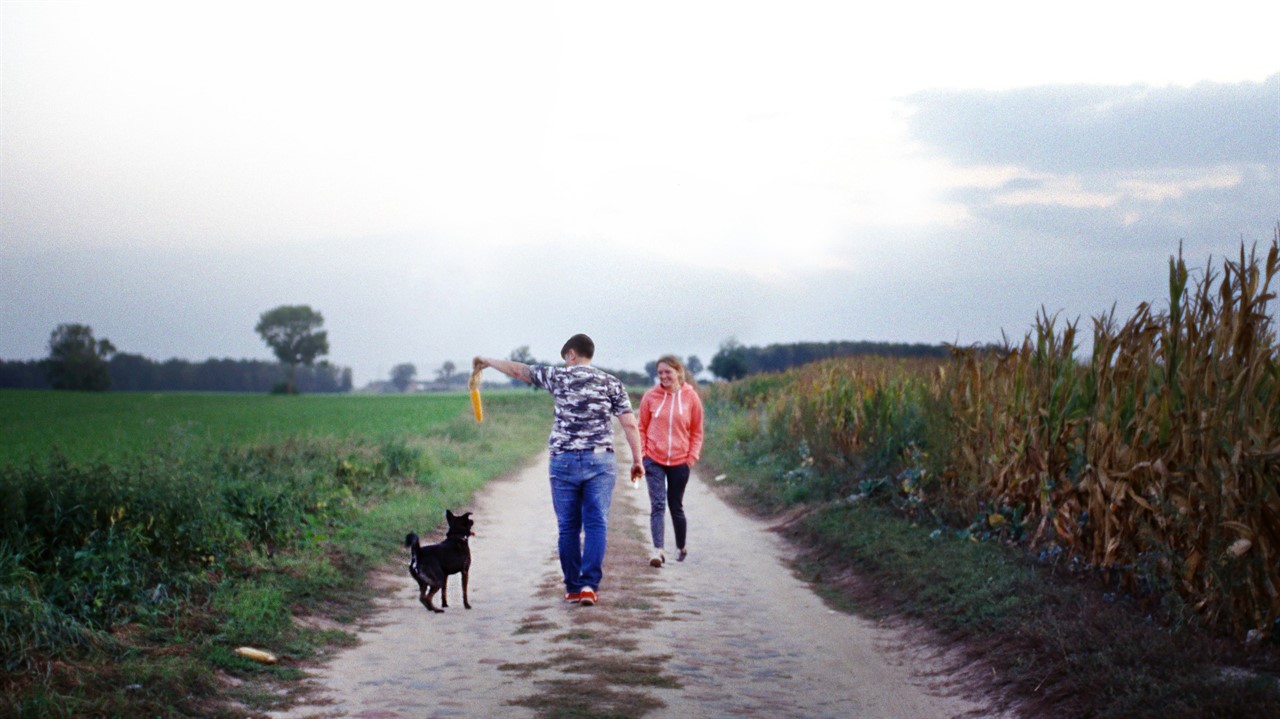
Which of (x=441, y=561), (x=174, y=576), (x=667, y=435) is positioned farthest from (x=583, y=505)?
(x=174, y=576)

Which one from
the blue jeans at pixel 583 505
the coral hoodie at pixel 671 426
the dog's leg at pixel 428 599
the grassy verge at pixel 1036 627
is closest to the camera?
the grassy verge at pixel 1036 627

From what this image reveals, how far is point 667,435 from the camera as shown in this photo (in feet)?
36.8

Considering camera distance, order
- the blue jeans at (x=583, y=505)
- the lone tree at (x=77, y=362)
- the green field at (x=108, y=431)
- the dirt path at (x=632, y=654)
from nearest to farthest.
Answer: the dirt path at (x=632, y=654), the blue jeans at (x=583, y=505), the green field at (x=108, y=431), the lone tree at (x=77, y=362)

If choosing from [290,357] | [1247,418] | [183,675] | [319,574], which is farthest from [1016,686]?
[290,357]

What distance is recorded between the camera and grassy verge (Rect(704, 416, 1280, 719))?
5.67 meters

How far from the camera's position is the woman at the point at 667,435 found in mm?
11211

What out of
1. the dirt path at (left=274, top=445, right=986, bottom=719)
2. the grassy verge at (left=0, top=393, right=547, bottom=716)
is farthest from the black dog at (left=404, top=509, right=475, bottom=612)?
the grassy verge at (left=0, top=393, right=547, bottom=716)

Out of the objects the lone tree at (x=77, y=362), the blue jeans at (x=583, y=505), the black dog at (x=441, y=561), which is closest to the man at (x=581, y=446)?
the blue jeans at (x=583, y=505)

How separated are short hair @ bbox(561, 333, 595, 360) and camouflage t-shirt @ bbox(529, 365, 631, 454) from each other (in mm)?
149

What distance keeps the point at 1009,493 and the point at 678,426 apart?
3401mm

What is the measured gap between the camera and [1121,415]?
8.44 metres

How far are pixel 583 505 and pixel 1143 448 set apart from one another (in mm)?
4440

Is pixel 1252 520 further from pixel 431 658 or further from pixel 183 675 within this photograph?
pixel 183 675

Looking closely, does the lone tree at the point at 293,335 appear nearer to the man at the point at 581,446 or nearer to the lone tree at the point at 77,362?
the lone tree at the point at 77,362
